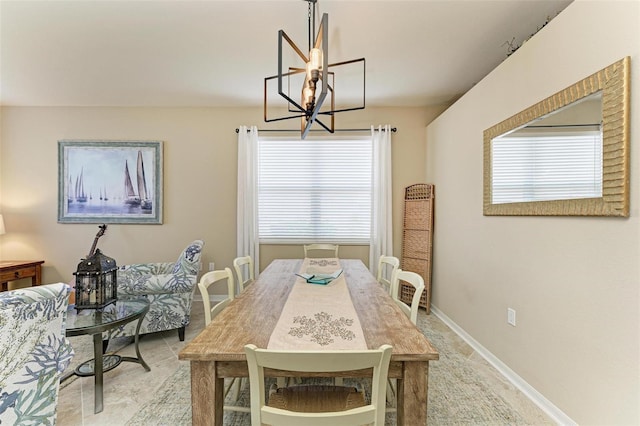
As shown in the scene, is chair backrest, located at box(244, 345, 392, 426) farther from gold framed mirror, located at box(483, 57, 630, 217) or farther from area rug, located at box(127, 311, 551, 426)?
gold framed mirror, located at box(483, 57, 630, 217)

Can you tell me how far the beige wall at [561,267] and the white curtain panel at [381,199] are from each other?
1103 millimetres

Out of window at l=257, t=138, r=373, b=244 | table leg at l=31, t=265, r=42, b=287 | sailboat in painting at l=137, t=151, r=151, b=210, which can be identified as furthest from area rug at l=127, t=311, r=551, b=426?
table leg at l=31, t=265, r=42, b=287

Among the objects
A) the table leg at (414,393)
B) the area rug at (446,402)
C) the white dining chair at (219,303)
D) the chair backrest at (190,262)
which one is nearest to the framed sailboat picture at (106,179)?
the chair backrest at (190,262)

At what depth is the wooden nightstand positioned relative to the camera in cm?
343

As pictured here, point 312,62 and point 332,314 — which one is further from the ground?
point 312,62


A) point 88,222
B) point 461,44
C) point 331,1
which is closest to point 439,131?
point 461,44

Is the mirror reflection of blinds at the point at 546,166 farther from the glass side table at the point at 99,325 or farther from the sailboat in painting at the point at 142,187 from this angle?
the sailboat in painting at the point at 142,187

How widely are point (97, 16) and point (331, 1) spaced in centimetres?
178

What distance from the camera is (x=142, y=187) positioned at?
3.98 m

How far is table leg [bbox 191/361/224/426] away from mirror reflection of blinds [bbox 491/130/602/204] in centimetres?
201

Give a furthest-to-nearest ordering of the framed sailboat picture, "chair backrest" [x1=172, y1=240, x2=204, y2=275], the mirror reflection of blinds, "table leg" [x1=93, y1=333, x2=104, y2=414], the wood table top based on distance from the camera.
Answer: the framed sailboat picture, "chair backrest" [x1=172, y1=240, x2=204, y2=275], "table leg" [x1=93, y1=333, x2=104, y2=414], the mirror reflection of blinds, the wood table top

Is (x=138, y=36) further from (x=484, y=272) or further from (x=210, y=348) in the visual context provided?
(x=484, y=272)

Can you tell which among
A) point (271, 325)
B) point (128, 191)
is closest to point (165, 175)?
point (128, 191)

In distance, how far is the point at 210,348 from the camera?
3.57ft
